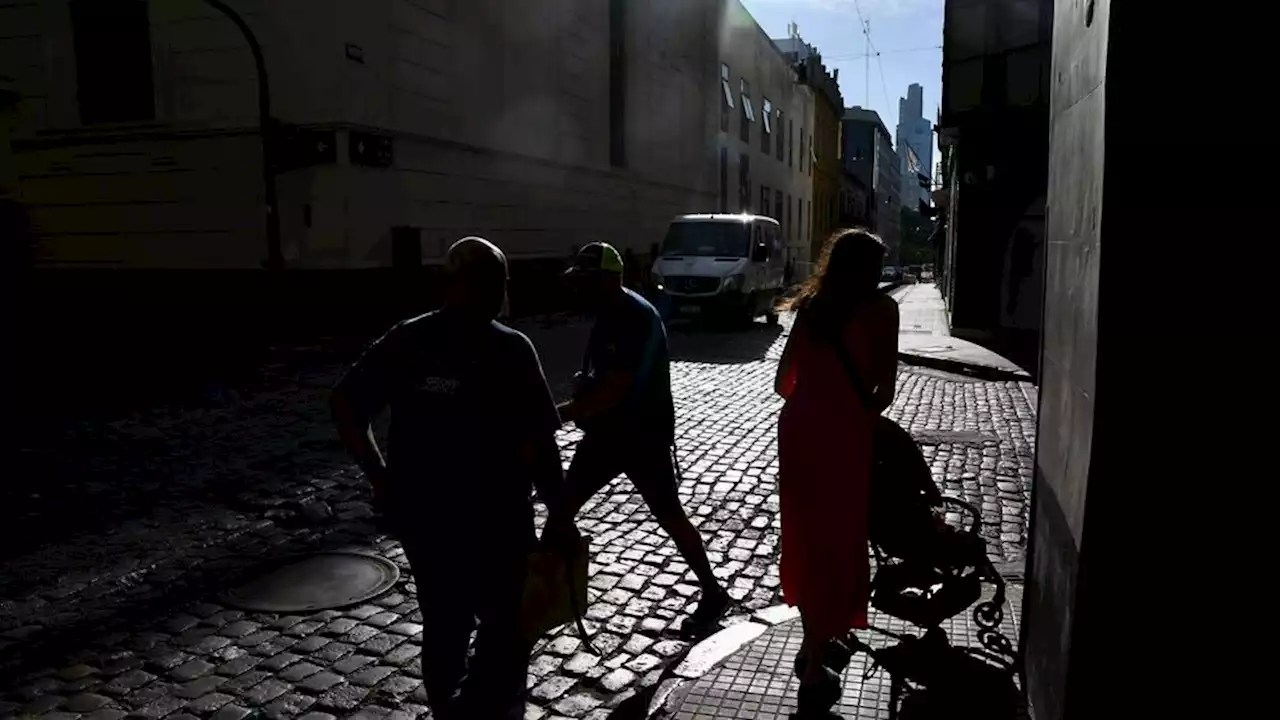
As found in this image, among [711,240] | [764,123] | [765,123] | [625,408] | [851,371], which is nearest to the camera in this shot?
[851,371]

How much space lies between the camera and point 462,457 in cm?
290

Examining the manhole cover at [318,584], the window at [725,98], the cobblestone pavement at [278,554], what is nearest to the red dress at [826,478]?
the cobblestone pavement at [278,554]

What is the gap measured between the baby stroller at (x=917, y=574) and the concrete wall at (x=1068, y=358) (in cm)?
21

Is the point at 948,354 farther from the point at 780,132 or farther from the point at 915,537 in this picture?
the point at 780,132

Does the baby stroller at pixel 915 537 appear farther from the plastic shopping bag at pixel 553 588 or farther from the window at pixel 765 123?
the window at pixel 765 123

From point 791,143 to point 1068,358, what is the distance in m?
47.8

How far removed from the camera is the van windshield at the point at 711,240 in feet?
62.7

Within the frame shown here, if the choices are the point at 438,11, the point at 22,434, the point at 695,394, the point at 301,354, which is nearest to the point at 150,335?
the point at 301,354

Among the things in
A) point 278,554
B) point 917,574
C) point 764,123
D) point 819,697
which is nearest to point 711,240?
point 278,554

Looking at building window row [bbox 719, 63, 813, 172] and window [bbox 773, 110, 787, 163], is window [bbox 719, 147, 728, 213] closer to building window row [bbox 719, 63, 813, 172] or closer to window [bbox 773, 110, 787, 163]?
building window row [bbox 719, 63, 813, 172]

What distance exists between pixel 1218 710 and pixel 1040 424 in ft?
4.47

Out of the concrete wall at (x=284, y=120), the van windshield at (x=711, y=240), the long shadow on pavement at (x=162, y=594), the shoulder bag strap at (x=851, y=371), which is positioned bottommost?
the long shadow on pavement at (x=162, y=594)

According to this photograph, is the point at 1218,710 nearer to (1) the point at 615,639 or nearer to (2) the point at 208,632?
(1) the point at 615,639

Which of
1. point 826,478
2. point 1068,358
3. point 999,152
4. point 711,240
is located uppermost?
point 999,152
